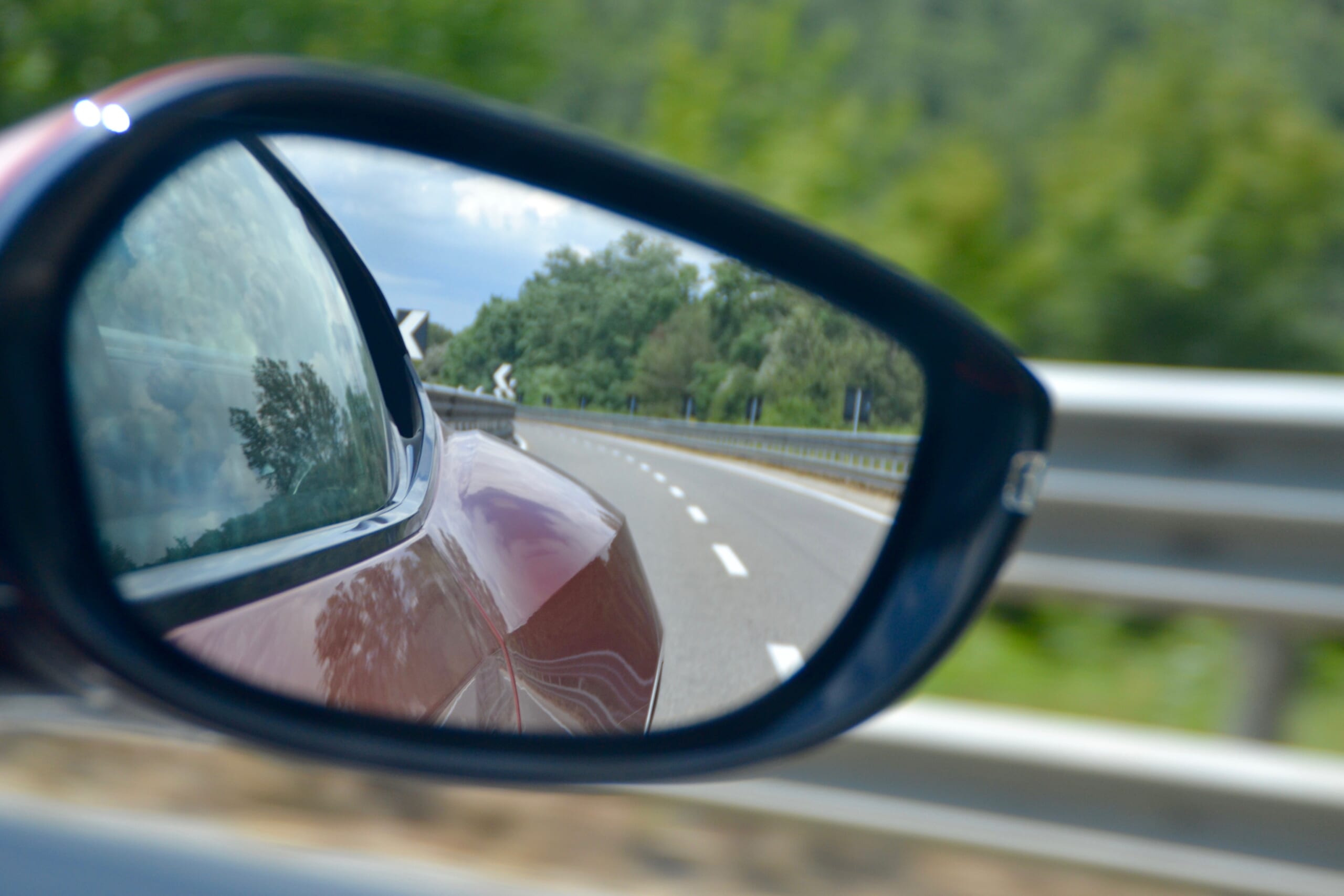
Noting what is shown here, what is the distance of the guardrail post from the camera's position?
122 inches

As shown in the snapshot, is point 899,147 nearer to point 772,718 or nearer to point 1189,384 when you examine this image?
point 1189,384

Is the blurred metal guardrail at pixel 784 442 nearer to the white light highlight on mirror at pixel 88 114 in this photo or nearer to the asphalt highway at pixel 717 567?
the asphalt highway at pixel 717 567

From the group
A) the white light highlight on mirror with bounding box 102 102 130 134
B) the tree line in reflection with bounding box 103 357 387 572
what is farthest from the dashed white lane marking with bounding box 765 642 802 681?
the white light highlight on mirror with bounding box 102 102 130 134

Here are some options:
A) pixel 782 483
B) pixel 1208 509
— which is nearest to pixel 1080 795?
pixel 1208 509

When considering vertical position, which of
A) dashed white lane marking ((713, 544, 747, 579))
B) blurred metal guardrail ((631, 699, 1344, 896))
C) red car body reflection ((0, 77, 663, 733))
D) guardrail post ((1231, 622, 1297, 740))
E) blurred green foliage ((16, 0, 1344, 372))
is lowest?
blurred metal guardrail ((631, 699, 1344, 896))

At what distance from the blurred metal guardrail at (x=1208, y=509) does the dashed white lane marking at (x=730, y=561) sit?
213 centimetres

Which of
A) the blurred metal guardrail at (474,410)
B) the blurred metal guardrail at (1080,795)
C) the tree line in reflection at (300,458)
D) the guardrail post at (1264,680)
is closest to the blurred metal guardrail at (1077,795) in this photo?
the blurred metal guardrail at (1080,795)

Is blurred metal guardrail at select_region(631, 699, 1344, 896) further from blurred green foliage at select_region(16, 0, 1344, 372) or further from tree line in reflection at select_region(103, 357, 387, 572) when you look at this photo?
blurred green foliage at select_region(16, 0, 1344, 372)

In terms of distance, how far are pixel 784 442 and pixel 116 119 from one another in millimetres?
722

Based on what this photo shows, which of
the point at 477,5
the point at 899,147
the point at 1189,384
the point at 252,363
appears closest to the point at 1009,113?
the point at 899,147

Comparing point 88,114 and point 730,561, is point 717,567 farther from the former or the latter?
point 88,114

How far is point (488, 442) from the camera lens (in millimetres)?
1240

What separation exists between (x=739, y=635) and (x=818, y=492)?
212mm

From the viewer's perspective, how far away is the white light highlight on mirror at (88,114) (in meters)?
0.90
